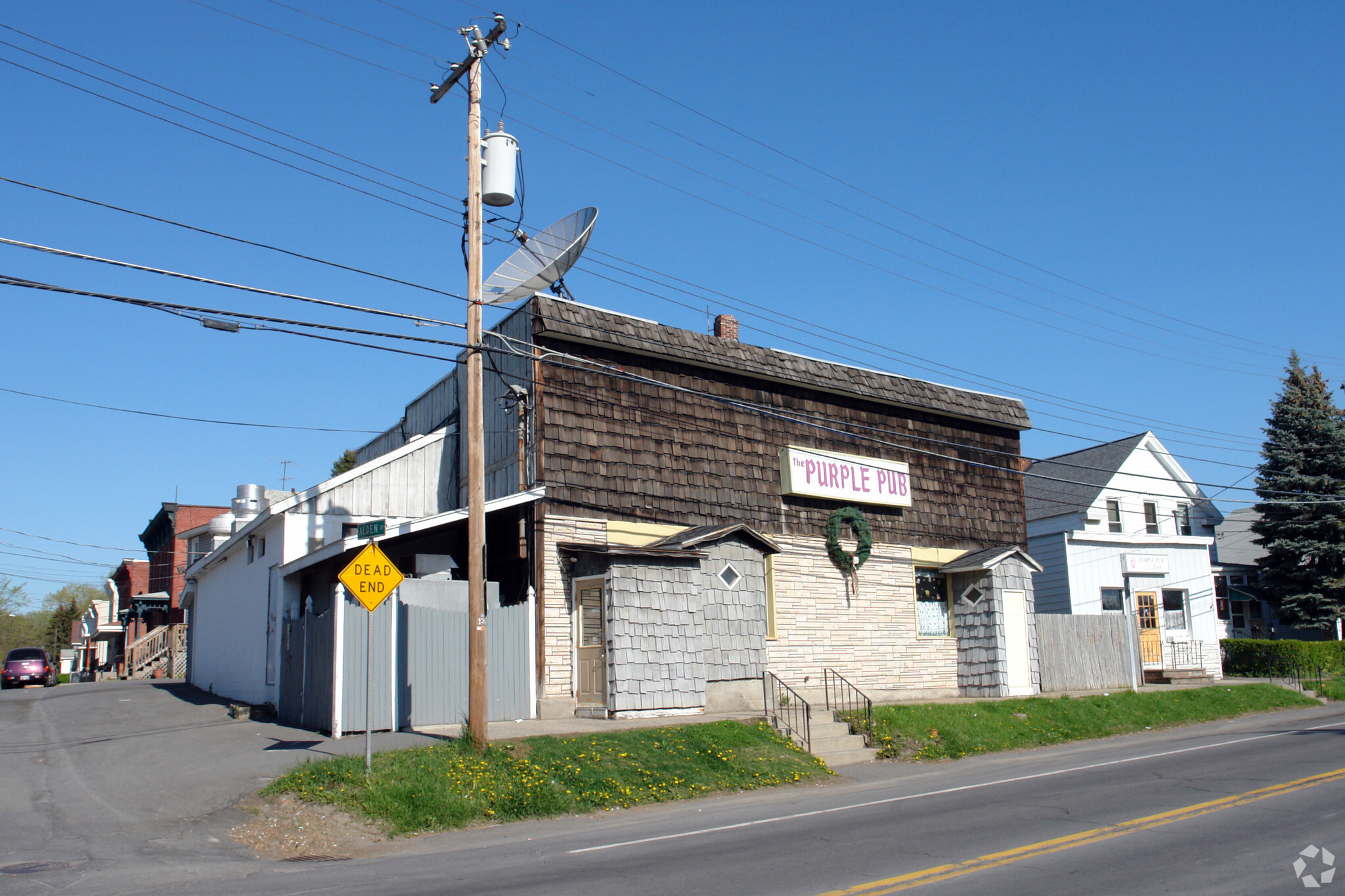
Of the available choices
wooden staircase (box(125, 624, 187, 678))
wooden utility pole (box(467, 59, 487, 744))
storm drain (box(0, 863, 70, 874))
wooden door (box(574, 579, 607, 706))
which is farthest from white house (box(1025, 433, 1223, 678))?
wooden staircase (box(125, 624, 187, 678))

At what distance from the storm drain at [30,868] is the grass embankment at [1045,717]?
42.3 feet

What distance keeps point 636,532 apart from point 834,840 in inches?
408

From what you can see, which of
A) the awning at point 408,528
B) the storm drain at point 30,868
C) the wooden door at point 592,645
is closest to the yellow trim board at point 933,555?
the wooden door at point 592,645

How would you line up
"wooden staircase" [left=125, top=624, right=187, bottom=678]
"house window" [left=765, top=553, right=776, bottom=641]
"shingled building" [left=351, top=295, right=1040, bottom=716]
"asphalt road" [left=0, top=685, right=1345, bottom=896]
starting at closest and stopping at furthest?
"asphalt road" [left=0, top=685, right=1345, bottom=896], "shingled building" [left=351, top=295, right=1040, bottom=716], "house window" [left=765, top=553, right=776, bottom=641], "wooden staircase" [left=125, top=624, right=187, bottom=678]

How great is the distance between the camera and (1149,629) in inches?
1286

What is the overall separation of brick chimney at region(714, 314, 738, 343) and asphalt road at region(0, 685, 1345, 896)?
39.5 feet

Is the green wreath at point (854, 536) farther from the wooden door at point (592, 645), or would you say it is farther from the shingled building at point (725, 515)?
the wooden door at point (592, 645)

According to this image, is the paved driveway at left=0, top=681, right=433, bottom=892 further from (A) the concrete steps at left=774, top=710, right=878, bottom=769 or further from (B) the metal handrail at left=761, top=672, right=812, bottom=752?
(A) the concrete steps at left=774, top=710, right=878, bottom=769

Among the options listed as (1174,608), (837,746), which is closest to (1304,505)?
(1174,608)

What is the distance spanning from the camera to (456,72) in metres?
14.5

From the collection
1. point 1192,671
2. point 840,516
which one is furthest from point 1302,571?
point 840,516

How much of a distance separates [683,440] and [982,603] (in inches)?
354

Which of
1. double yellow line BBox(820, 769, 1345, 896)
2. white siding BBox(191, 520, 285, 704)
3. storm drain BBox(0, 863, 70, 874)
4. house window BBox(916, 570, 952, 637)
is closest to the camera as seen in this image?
double yellow line BBox(820, 769, 1345, 896)

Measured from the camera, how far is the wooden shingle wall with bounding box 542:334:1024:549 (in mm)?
19047
